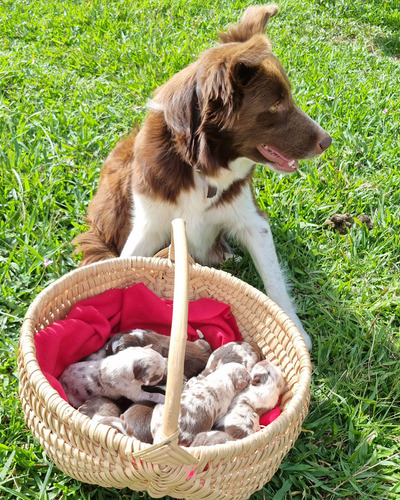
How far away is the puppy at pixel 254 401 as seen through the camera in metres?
2.18

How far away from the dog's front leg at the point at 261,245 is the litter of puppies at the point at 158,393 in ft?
2.20

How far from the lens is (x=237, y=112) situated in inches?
101

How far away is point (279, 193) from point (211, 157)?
127cm

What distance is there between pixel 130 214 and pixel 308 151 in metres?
1.08

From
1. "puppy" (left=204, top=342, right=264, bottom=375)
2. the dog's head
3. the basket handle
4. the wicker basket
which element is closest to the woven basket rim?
the wicker basket

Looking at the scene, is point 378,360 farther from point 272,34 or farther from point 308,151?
point 272,34

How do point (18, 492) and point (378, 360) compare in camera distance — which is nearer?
point (18, 492)

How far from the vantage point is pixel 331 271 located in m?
3.34

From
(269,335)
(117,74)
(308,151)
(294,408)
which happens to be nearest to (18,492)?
(294,408)

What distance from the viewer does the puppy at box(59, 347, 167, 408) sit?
2.25 m

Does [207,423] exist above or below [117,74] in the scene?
below

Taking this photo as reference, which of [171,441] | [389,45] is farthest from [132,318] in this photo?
[389,45]

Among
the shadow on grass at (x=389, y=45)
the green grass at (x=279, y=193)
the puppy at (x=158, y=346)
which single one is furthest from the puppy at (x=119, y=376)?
the shadow on grass at (x=389, y=45)

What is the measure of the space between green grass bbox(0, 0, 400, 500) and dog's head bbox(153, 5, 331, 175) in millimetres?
839
